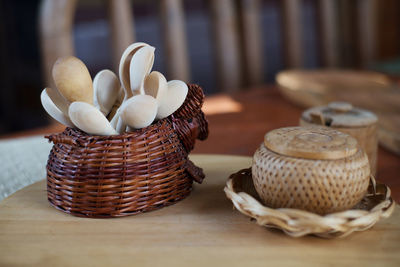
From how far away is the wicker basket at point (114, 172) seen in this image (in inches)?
16.9

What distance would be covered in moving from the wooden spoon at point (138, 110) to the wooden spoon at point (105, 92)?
0.07 m

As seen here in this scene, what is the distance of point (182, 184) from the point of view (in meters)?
0.48

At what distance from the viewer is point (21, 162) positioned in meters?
0.75

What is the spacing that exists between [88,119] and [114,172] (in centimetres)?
5

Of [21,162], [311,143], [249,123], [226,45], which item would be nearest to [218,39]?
[226,45]

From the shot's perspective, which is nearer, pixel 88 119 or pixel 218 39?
pixel 88 119

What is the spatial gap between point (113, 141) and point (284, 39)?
3.76 feet

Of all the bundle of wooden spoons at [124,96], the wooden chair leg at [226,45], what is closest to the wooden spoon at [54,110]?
the bundle of wooden spoons at [124,96]

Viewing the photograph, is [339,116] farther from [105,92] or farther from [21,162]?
[21,162]

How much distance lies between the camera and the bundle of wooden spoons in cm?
42

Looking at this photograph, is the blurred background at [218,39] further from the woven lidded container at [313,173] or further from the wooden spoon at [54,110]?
the woven lidded container at [313,173]

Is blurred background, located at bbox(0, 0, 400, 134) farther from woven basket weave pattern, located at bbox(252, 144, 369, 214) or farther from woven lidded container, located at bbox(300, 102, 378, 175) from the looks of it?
woven basket weave pattern, located at bbox(252, 144, 369, 214)

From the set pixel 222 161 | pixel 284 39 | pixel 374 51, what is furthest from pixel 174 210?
pixel 374 51

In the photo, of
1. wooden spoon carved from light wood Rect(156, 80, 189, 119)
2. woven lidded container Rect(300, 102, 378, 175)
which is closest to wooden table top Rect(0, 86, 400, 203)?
woven lidded container Rect(300, 102, 378, 175)
